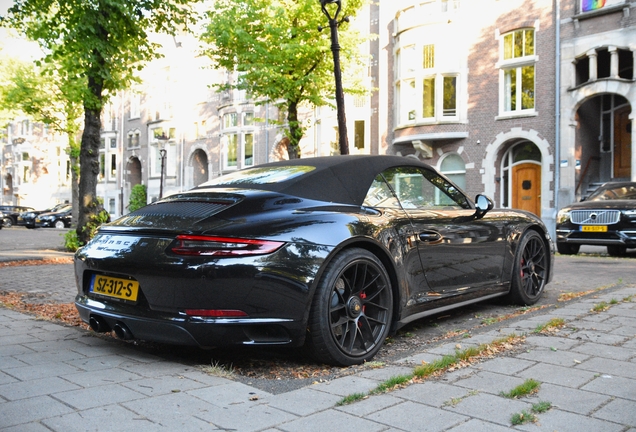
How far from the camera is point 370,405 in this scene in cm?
282

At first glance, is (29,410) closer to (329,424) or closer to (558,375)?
(329,424)

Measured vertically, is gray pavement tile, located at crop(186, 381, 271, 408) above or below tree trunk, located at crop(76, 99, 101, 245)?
below

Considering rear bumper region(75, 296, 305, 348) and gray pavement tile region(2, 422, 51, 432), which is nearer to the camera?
gray pavement tile region(2, 422, 51, 432)

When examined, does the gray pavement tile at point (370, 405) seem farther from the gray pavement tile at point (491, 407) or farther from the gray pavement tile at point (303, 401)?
the gray pavement tile at point (491, 407)

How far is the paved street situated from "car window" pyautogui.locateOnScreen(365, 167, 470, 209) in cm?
108

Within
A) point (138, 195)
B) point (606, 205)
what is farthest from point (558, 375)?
point (138, 195)

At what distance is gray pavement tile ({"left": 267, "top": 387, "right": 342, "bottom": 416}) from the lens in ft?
9.14

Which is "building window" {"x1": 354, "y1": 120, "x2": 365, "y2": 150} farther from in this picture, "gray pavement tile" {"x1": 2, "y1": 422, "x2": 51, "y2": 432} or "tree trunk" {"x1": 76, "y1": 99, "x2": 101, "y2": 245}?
"gray pavement tile" {"x1": 2, "y1": 422, "x2": 51, "y2": 432}

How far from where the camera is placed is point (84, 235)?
13.6 metres

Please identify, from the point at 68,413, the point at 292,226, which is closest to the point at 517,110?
the point at 292,226

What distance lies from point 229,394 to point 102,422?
64 centimetres

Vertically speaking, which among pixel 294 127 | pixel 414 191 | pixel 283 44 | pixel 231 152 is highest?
pixel 283 44

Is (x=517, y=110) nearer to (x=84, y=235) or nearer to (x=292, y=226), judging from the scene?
(x=84, y=235)

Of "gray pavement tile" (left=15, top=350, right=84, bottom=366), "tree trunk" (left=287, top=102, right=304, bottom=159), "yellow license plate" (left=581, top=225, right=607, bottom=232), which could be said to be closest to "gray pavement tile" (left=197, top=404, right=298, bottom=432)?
"gray pavement tile" (left=15, top=350, right=84, bottom=366)
